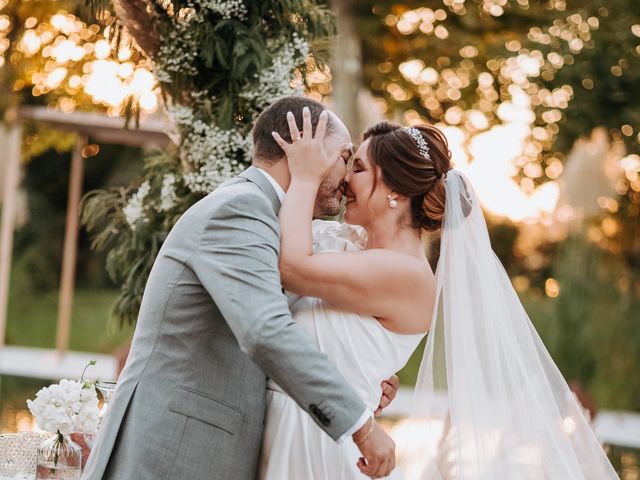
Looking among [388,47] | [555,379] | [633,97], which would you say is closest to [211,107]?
[555,379]

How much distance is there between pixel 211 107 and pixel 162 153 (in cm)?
45

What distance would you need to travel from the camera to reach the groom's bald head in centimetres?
261

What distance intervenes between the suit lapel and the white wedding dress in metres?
0.30

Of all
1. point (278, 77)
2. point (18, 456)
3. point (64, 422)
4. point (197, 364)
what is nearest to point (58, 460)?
point (64, 422)

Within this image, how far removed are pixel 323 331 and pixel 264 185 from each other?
1.40ft

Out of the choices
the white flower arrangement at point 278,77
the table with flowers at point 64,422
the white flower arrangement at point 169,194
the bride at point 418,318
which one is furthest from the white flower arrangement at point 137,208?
the bride at point 418,318

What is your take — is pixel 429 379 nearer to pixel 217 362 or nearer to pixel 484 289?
→ pixel 484 289

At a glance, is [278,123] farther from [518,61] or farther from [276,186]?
[518,61]

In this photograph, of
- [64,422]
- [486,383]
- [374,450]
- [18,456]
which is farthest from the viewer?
[18,456]

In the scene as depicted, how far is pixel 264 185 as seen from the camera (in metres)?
2.58

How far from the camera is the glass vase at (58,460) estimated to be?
3252 millimetres

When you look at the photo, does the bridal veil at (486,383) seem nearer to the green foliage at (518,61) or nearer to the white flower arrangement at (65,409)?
the white flower arrangement at (65,409)

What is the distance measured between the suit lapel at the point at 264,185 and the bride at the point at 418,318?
0.04m

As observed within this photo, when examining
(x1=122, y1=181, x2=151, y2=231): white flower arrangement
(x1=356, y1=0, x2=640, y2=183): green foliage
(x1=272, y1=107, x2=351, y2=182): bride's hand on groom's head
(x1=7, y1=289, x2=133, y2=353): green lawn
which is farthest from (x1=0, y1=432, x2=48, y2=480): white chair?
(x1=7, y1=289, x2=133, y2=353): green lawn
